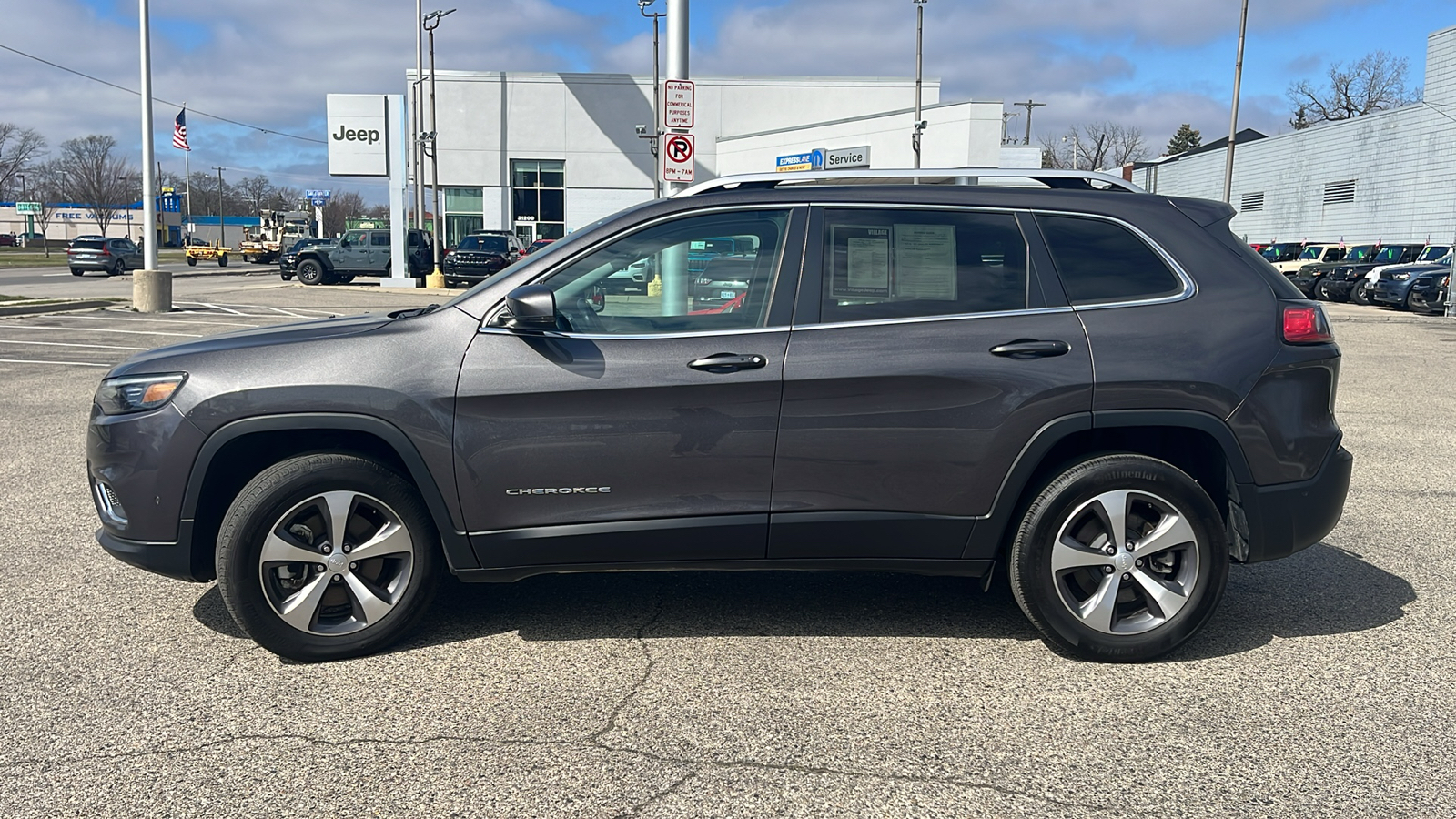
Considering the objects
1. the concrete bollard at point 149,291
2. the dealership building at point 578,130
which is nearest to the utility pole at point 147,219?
the concrete bollard at point 149,291

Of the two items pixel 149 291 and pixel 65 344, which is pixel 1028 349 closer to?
pixel 65 344

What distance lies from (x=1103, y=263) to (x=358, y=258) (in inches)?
1416

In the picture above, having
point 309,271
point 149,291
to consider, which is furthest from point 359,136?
point 149,291

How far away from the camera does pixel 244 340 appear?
4074 millimetres

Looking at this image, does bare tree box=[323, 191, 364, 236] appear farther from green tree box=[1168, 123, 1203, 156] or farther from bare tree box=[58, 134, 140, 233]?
green tree box=[1168, 123, 1203, 156]

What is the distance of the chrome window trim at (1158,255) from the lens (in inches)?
161

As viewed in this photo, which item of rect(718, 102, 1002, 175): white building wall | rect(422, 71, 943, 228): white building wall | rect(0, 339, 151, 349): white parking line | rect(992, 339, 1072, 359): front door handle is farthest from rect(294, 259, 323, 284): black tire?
rect(992, 339, 1072, 359): front door handle

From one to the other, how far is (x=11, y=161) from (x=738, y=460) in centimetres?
10842

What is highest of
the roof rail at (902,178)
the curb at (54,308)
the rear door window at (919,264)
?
the roof rail at (902,178)

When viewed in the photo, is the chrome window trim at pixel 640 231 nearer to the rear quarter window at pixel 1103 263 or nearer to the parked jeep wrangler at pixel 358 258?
the rear quarter window at pixel 1103 263

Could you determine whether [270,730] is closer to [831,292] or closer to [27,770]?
[27,770]

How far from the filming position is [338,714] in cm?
361

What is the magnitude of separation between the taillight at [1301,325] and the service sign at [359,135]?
33.1m

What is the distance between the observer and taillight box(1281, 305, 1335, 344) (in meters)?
4.11
